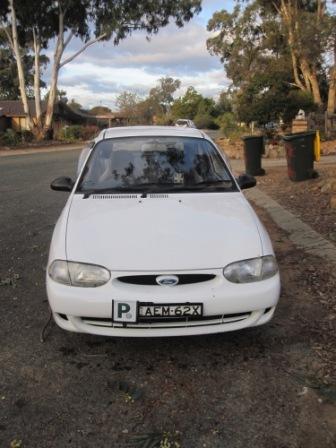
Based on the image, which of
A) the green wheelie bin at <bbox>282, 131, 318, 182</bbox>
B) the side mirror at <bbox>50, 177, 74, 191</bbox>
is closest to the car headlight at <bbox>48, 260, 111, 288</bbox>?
the side mirror at <bbox>50, 177, 74, 191</bbox>

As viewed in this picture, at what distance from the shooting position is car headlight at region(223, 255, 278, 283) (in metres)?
3.40

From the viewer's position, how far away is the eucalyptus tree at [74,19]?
33094 mm

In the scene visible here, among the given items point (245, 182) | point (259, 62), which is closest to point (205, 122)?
point (259, 62)

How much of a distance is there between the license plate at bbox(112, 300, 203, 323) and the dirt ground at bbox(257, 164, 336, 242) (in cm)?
385

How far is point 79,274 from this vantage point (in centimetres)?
341

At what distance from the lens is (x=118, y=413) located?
2.99 metres

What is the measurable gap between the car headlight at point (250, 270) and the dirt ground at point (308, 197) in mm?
3334

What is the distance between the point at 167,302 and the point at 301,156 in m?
9.36

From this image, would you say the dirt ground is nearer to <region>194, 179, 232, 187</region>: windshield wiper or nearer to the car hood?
<region>194, 179, 232, 187</region>: windshield wiper

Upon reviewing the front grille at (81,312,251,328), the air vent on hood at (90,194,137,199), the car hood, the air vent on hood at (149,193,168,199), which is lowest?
the front grille at (81,312,251,328)

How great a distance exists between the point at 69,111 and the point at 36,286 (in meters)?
63.7

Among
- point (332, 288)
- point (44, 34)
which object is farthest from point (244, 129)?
point (332, 288)

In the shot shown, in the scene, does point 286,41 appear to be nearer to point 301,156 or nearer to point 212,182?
point 301,156

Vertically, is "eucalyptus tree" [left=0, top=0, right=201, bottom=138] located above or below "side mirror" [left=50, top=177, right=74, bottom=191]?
above
